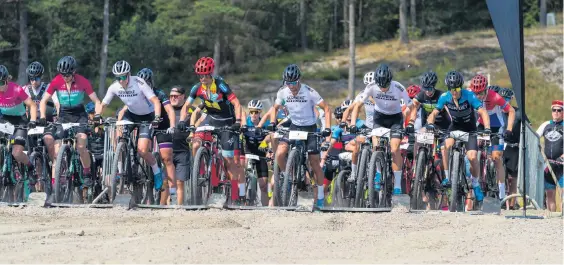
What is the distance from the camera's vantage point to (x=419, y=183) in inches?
679

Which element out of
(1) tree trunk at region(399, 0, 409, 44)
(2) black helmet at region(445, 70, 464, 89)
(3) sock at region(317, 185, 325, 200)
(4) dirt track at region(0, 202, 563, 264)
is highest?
(1) tree trunk at region(399, 0, 409, 44)

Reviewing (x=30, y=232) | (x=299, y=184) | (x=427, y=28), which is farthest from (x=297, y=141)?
(x=427, y=28)

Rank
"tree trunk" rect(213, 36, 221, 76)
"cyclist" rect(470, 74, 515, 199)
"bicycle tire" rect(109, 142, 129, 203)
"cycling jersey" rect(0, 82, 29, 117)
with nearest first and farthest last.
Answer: "bicycle tire" rect(109, 142, 129, 203), "cycling jersey" rect(0, 82, 29, 117), "cyclist" rect(470, 74, 515, 199), "tree trunk" rect(213, 36, 221, 76)

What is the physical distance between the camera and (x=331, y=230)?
46.4 feet

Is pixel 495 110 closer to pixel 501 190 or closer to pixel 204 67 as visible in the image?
pixel 501 190

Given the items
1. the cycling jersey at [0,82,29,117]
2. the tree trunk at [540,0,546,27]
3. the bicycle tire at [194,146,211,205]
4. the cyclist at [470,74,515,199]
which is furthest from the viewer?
the tree trunk at [540,0,546,27]

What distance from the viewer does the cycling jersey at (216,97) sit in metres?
17.7

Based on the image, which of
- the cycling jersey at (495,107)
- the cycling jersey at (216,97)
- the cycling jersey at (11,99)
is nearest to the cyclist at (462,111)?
the cycling jersey at (495,107)

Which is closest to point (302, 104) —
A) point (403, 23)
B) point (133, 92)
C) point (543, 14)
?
point (133, 92)

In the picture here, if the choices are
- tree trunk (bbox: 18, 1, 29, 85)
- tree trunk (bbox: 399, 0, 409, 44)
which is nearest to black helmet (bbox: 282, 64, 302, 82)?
tree trunk (bbox: 18, 1, 29, 85)

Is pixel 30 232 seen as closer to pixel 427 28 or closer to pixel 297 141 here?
pixel 297 141

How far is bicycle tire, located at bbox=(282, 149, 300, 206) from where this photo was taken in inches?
670

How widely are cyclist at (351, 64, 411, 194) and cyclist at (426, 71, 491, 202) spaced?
0.52 m

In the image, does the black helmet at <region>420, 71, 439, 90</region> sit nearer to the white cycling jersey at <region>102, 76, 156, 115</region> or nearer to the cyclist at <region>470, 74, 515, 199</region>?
the cyclist at <region>470, 74, 515, 199</region>
